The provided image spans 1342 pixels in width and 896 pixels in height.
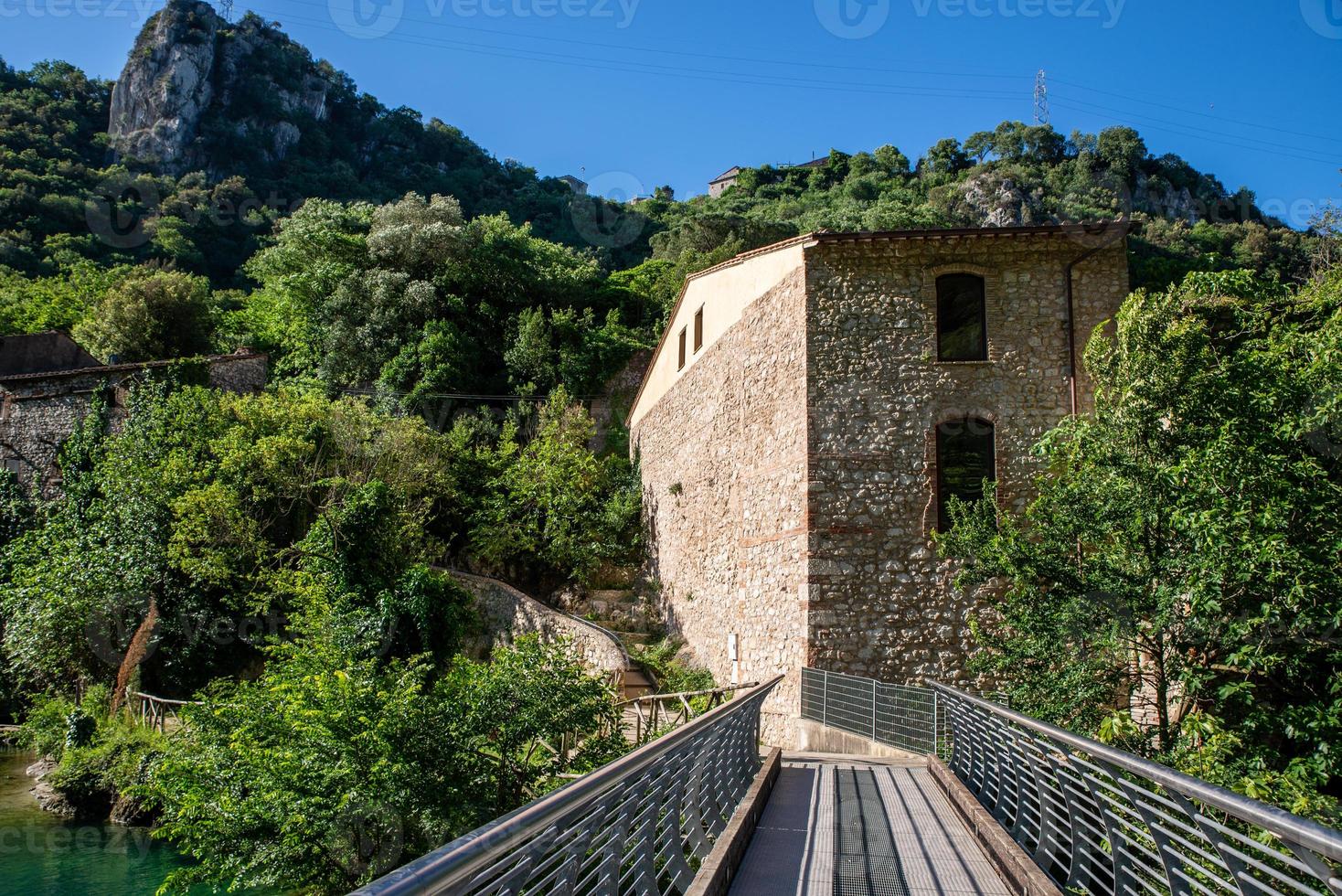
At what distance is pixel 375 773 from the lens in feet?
34.9

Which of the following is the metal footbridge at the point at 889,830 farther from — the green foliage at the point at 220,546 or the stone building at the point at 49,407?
the stone building at the point at 49,407

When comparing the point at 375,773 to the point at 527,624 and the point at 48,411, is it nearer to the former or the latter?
the point at 527,624

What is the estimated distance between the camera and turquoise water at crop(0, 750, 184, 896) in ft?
45.6

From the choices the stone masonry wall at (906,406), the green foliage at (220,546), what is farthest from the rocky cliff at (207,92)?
the stone masonry wall at (906,406)

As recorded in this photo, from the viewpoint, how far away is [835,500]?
1398 cm

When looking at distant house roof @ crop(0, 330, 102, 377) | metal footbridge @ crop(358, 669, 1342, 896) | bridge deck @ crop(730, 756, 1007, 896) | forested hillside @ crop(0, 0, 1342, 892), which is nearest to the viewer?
metal footbridge @ crop(358, 669, 1342, 896)

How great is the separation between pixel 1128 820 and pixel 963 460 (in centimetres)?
913

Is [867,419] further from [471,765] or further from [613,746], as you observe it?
[471,765]

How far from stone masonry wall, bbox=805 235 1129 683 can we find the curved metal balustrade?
Answer: 520 centimetres

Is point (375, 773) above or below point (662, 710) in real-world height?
above

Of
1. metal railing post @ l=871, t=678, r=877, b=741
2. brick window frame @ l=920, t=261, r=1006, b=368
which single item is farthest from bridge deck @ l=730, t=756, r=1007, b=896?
brick window frame @ l=920, t=261, r=1006, b=368

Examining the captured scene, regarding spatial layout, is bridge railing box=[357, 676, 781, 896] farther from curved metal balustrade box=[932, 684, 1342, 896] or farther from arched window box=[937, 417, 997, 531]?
arched window box=[937, 417, 997, 531]

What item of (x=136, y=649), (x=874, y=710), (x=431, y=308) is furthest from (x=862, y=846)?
(x=431, y=308)

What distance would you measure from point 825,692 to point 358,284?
2682 cm
